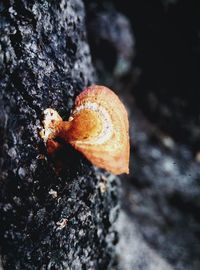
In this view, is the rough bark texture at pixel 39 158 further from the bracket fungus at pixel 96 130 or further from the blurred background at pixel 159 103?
the blurred background at pixel 159 103

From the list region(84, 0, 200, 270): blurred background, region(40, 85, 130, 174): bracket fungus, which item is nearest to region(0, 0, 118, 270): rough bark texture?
region(40, 85, 130, 174): bracket fungus

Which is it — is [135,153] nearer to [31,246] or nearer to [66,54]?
[66,54]

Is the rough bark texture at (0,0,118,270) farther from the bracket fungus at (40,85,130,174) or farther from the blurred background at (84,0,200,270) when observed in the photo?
the blurred background at (84,0,200,270)

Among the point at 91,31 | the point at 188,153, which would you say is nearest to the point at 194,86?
the point at 188,153

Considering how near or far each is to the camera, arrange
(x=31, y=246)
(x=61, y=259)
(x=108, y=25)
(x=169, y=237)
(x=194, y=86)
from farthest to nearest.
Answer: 1. (x=194, y=86)
2. (x=108, y=25)
3. (x=169, y=237)
4. (x=61, y=259)
5. (x=31, y=246)

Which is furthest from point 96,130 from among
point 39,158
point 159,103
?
point 159,103

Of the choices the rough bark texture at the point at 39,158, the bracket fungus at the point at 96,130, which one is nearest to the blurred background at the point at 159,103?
the rough bark texture at the point at 39,158
